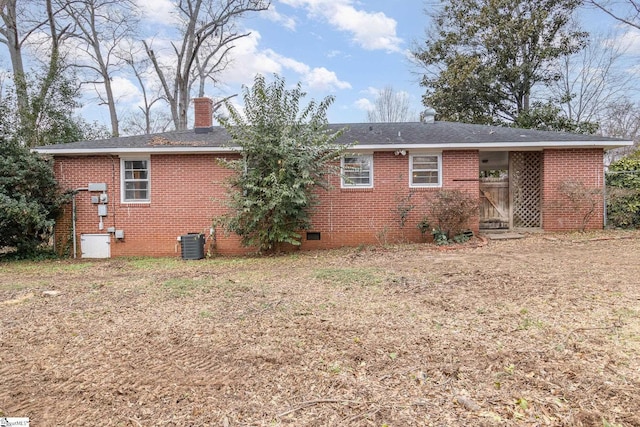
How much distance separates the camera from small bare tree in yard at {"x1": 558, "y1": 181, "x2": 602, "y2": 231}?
9766 millimetres

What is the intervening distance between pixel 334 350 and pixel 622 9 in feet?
64.3

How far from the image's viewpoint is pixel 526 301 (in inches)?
177

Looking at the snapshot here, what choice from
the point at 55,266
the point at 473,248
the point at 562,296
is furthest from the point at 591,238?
the point at 55,266

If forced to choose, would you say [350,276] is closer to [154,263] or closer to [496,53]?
[154,263]

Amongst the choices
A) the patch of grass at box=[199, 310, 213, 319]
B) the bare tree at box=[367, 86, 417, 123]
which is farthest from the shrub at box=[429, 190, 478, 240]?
the bare tree at box=[367, 86, 417, 123]

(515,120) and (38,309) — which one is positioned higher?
(515,120)

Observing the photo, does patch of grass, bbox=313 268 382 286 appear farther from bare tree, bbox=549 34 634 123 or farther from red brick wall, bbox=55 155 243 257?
bare tree, bbox=549 34 634 123

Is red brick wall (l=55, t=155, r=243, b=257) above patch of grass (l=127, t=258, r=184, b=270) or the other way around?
above

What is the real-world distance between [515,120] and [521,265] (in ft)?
47.7

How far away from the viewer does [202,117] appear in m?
12.3

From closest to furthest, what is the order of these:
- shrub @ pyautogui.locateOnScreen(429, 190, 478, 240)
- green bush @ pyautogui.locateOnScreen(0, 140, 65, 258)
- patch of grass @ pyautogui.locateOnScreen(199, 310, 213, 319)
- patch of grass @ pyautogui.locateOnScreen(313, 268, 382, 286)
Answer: patch of grass @ pyautogui.locateOnScreen(199, 310, 213, 319) → patch of grass @ pyautogui.locateOnScreen(313, 268, 382, 286) → green bush @ pyautogui.locateOnScreen(0, 140, 65, 258) → shrub @ pyautogui.locateOnScreen(429, 190, 478, 240)

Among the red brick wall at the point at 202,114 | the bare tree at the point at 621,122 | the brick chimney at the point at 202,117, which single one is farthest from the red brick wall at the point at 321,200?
the bare tree at the point at 621,122

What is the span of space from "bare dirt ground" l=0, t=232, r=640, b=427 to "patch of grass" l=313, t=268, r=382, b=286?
0.22 ft

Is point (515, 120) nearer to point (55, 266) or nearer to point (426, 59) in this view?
point (426, 59)
